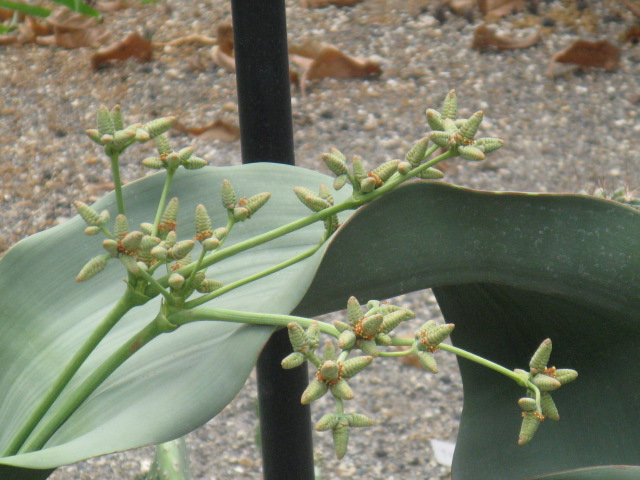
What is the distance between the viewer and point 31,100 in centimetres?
190

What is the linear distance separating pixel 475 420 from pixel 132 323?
0.68ft

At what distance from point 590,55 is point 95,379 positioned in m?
1.75

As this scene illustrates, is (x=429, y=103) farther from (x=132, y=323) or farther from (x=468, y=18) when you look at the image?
(x=132, y=323)

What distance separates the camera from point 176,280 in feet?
1.15

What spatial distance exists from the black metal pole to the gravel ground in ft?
2.33

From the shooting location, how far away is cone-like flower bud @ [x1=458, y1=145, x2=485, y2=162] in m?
0.35

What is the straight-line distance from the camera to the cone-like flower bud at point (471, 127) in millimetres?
358

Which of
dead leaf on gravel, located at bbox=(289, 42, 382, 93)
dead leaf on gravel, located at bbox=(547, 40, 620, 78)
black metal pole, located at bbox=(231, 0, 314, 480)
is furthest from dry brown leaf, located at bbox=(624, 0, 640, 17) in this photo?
black metal pole, located at bbox=(231, 0, 314, 480)

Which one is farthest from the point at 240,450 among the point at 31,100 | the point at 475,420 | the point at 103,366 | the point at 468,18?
the point at 468,18

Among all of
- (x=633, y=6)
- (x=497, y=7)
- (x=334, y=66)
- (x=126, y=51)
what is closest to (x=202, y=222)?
(x=334, y=66)

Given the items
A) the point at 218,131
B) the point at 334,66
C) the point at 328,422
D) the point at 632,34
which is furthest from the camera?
the point at 632,34

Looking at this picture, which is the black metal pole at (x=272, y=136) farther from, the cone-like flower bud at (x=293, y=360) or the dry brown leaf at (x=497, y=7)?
the dry brown leaf at (x=497, y=7)

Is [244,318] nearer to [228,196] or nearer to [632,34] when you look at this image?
[228,196]

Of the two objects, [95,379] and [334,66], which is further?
[334,66]
